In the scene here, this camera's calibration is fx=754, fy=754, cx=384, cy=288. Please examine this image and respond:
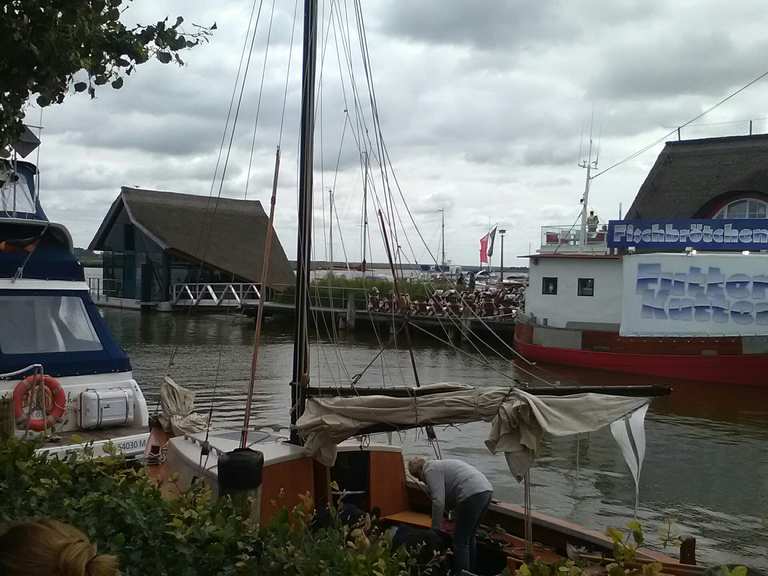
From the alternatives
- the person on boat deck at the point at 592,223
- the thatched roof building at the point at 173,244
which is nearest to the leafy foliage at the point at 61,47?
the person on boat deck at the point at 592,223

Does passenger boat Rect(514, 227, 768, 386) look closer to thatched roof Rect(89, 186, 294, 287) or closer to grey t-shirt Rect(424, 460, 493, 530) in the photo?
grey t-shirt Rect(424, 460, 493, 530)

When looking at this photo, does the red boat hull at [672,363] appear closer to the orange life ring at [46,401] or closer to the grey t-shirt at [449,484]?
the grey t-shirt at [449,484]

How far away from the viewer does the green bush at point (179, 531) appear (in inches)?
143

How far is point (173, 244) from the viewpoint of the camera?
56.7m

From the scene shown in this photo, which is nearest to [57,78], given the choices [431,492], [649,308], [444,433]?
[431,492]

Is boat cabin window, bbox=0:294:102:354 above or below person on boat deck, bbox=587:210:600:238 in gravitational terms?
below

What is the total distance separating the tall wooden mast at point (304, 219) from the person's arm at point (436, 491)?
147cm

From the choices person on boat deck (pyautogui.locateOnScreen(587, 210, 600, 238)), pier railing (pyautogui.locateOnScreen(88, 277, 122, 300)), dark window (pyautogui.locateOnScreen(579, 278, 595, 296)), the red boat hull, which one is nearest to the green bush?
the red boat hull

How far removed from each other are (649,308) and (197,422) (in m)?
20.1

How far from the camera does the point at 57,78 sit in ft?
17.2

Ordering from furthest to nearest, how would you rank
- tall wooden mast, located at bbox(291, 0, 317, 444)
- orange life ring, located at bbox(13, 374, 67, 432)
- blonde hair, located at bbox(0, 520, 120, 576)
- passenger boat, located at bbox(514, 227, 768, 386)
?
passenger boat, located at bbox(514, 227, 768, 386)
orange life ring, located at bbox(13, 374, 67, 432)
tall wooden mast, located at bbox(291, 0, 317, 444)
blonde hair, located at bbox(0, 520, 120, 576)

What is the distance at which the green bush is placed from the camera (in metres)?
3.64

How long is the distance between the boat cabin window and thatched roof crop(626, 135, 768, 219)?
113 ft

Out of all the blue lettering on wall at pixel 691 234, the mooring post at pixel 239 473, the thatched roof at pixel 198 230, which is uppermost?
the thatched roof at pixel 198 230
